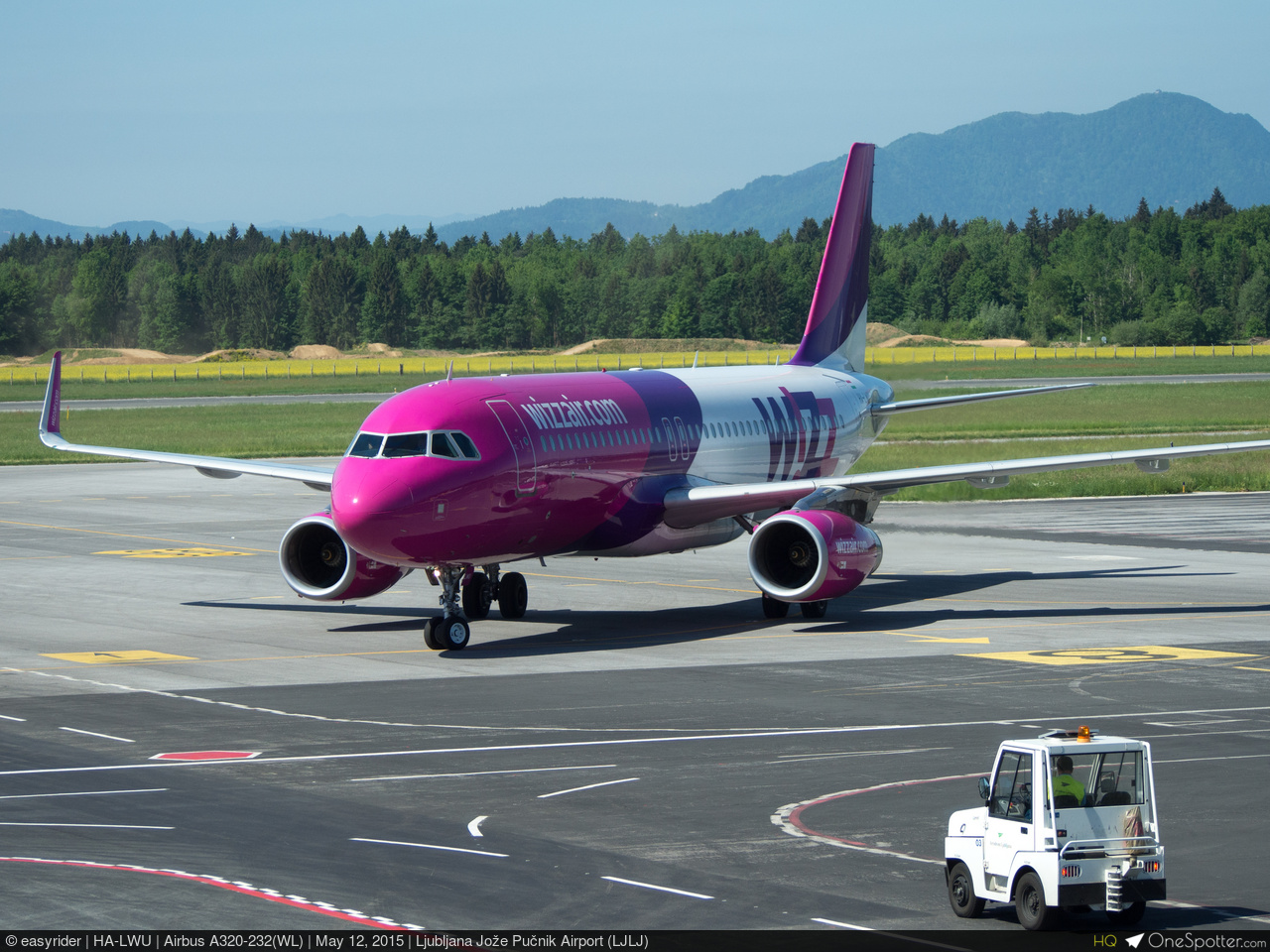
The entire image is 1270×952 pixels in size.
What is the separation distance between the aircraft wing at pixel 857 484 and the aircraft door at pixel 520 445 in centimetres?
470

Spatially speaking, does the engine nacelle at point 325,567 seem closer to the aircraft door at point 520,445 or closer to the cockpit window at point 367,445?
the cockpit window at point 367,445

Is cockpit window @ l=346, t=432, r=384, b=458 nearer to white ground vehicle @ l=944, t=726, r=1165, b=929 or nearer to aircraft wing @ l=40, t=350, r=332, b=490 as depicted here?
aircraft wing @ l=40, t=350, r=332, b=490

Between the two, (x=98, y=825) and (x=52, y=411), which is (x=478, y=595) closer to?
(x=52, y=411)

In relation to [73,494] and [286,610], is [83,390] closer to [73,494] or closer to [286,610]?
[73,494]

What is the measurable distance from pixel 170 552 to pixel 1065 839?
3801 cm

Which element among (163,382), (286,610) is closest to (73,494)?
(286,610)

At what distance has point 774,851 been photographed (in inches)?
665

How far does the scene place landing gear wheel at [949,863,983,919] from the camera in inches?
578

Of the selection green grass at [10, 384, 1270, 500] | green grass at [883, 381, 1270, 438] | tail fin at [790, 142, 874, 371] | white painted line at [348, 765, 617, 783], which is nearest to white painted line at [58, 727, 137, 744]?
white painted line at [348, 765, 617, 783]

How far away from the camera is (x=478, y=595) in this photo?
114ft

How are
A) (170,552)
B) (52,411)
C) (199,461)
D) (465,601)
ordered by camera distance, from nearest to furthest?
(465,601) → (199,461) → (52,411) → (170,552)

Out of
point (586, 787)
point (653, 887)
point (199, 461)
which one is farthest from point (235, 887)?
point (199, 461)

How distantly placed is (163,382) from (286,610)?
14137 cm

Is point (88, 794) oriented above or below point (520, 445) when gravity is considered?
below
